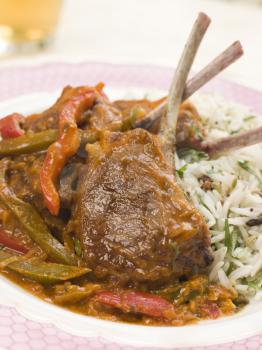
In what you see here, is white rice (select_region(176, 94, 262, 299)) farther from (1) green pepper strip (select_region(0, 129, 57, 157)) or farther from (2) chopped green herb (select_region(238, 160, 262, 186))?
(1) green pepper strip (select_region(0, 129, 57, 157))

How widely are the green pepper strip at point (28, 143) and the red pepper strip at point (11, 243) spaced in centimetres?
85

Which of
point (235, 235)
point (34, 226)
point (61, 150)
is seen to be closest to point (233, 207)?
point (235, 235)

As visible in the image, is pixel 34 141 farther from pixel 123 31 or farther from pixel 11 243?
pixel 123 31

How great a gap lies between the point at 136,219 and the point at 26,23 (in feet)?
17.1

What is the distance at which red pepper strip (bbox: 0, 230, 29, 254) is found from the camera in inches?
211

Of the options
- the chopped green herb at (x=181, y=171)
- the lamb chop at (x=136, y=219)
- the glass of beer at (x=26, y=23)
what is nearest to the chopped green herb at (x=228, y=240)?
the lamb chop at (x=136, y=219)

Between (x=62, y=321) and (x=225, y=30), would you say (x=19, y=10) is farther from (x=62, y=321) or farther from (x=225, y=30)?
(x=62, y=321)

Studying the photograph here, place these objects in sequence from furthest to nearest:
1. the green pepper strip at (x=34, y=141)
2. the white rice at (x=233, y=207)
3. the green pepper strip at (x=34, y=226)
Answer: the green pepper strip at (x=34, y=141) → the white rice at (x=233, y=207) → the green pepper strip at (x=34, y=226)

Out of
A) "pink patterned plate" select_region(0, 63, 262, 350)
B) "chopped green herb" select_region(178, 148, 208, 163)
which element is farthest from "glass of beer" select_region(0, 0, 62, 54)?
"pink patterned plate" select_region(0, 63, 262, 350)

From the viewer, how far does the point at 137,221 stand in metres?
4.92

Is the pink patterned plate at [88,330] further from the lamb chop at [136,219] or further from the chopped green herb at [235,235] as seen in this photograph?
the chopped green herb at [235,235]

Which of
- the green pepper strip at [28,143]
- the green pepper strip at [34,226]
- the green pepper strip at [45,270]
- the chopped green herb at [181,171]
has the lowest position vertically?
the green pepper strip at [45,270]

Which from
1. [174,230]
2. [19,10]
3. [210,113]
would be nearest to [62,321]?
[174,230]

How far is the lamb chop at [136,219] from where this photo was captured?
484 centimetres
